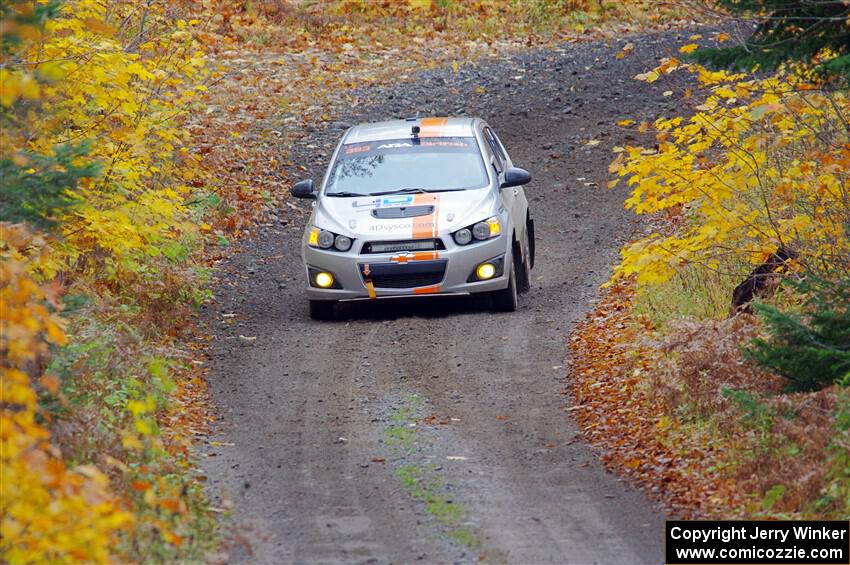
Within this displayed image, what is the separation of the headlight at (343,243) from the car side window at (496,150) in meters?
2.16

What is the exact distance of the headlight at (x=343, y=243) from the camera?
1240 centimetres

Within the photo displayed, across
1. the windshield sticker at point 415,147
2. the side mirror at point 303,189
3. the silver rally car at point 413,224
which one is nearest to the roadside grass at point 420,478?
the silver rally car at point 413,224

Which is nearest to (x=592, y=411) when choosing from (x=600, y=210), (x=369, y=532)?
(x=369, y=532)

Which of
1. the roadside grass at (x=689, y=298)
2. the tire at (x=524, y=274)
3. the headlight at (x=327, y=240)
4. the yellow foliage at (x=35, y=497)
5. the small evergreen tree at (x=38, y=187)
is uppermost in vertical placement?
the small evergreen tree at (x=38, y=187)

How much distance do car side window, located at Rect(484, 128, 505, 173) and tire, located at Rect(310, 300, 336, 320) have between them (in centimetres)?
251

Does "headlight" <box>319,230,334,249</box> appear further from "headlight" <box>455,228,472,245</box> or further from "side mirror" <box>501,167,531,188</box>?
"side mirror" <box>501,167,531,188</box>

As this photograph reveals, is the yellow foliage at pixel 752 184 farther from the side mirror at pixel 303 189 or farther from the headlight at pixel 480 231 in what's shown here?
the side mirror at pixel 303 189

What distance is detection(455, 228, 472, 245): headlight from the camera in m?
12.3

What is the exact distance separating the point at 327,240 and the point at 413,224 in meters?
0.93

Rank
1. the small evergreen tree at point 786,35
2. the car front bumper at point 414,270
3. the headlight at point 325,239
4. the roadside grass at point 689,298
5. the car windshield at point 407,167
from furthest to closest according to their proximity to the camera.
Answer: the car windshield at point 407,167, the headlight at point 325,239, the car front bumper at point 414,270, the roadside grass at point 689,298, the small evergreen tree at point 786,35

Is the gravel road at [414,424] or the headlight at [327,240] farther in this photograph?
the headlight at [327,240]

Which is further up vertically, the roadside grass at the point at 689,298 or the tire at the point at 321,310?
the roadside grass at the point at 689,298

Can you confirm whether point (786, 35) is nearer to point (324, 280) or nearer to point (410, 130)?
point (324, 280)
